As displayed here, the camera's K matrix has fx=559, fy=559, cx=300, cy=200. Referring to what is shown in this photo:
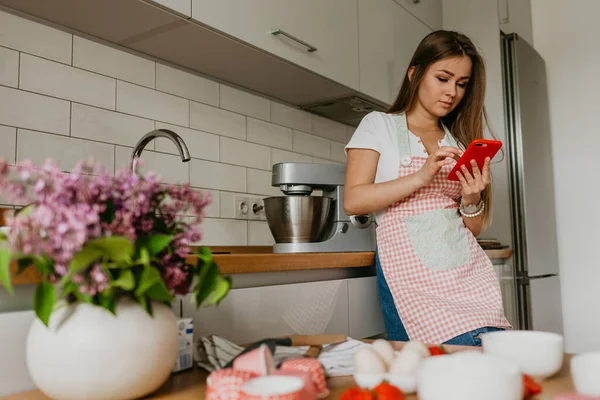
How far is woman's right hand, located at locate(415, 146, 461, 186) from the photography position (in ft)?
3.91

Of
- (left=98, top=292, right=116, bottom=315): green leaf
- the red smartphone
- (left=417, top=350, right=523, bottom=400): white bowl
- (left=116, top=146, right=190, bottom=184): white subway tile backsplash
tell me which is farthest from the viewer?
(left=116, top=146, right=190, bottom=184): white subway tile backsplash

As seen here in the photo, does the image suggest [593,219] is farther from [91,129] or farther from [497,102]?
[91,129]

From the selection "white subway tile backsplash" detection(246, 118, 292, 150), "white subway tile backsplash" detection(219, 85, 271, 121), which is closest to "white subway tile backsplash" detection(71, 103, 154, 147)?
"white subway tile backsplash" detection(219, 85, 271, 121)

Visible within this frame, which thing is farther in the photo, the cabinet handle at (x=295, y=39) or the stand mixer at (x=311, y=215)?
the cabinet handle at (x=295, y=39)

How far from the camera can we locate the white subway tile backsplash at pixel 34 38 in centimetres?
141

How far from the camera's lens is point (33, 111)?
145 cm

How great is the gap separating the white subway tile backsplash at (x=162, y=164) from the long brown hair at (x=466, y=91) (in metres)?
0.70

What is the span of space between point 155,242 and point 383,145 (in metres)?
0.90

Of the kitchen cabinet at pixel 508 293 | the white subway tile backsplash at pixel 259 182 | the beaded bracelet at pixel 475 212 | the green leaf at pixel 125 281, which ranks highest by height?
the white subway tile backsplash at pixel 259 182

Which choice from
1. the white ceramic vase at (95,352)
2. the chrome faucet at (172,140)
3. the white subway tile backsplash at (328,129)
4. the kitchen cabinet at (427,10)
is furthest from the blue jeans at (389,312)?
the kitchen cabinet at (427,10)

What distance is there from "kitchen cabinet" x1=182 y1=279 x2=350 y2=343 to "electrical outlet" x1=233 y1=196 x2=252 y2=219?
2.32 feet

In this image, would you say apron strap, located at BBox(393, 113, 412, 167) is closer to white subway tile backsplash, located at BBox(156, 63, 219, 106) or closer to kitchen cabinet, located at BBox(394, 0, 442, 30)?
white subway tile backsplash, located at BBox(156, 63, 219, 106)

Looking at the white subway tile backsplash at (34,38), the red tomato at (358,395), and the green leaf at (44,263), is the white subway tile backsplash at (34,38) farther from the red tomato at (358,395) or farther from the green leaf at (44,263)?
the red tomato at (358,395)

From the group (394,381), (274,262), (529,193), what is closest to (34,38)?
(274,262)
